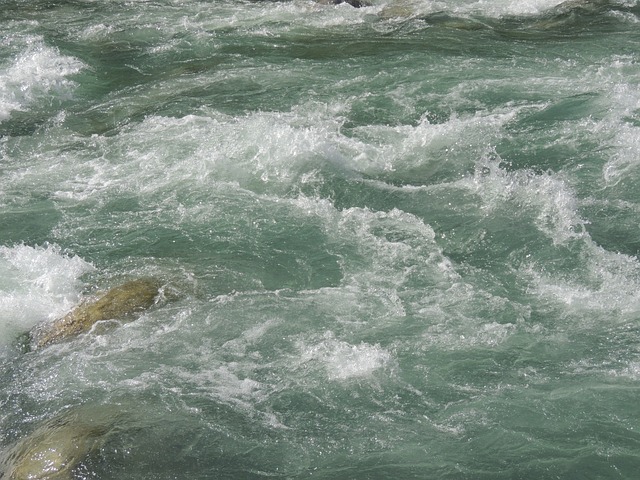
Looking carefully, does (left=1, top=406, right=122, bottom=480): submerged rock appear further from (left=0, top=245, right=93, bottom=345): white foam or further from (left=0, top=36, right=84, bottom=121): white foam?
(left=0, top=36, right=84, bottom=121): white foam

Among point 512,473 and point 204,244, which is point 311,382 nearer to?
point 512,473

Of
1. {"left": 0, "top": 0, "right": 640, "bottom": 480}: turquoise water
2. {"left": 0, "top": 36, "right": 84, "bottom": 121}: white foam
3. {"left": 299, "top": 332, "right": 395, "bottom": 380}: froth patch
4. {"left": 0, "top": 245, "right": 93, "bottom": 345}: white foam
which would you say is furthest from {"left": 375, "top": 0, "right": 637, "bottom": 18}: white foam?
{"left": 299, "top": 332, "right": 395, "bottom": 380}: froth patch

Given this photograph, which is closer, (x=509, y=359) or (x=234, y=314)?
(x=509, y=359)

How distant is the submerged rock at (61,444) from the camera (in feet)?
21.8

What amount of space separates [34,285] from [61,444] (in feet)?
9.08

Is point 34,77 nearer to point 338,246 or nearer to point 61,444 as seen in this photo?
point 338,246

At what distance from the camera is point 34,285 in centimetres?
921

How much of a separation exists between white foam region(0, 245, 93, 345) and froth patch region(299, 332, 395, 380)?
9.07 ft

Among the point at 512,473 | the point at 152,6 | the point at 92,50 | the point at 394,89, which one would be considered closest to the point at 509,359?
the point at 512,473

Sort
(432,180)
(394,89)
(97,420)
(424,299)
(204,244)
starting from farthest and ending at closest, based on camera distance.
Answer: (394,89) < (432,180) < (204,244) < (424,299) < (97,420)

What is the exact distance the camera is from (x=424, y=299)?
857 cm

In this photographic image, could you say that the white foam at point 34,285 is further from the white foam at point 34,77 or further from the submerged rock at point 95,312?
the white foam at point 34,77

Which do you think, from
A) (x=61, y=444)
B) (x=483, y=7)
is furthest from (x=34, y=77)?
(x=61, y=444)

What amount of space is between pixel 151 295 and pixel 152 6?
36.7 feet
